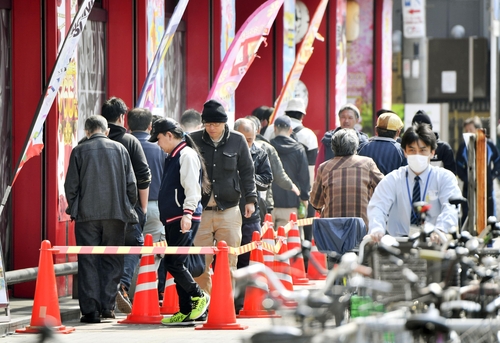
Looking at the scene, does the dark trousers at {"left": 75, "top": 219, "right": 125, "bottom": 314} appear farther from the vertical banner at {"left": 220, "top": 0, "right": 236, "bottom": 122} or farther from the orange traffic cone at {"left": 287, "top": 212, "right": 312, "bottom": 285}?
the vertical banner at {"left": 220, "top": 0, "right": 236, "bottom": 122}

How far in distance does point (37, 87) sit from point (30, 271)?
6.97ft

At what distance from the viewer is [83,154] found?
11.1 metres

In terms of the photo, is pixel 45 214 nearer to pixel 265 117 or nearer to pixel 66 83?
pixel 66 83

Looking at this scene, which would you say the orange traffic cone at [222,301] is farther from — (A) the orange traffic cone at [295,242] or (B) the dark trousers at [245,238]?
(A) the orange traffic cone at [295,242]

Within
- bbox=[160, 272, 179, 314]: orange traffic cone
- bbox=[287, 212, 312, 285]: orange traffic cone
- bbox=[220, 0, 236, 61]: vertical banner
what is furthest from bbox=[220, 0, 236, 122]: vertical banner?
bbox=[160, 272, 179, 314]: orange traffic cone

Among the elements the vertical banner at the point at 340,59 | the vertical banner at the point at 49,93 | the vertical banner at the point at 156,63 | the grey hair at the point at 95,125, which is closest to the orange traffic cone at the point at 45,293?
Result: the vertical banner at the point at 49,93

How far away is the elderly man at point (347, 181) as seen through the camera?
10969 mm

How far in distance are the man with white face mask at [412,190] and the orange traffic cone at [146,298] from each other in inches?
116

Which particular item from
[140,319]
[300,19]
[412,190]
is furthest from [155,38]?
[300,19]

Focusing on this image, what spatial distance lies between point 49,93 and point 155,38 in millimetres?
5542

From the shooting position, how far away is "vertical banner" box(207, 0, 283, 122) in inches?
604

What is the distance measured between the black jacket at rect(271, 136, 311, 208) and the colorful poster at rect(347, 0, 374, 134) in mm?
14540

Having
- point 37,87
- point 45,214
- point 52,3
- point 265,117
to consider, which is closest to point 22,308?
point 45,214

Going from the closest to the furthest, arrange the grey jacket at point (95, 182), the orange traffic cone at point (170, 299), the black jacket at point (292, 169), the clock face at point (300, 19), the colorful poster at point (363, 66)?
1. the grey jacket at point (95, 182)
2. the orange traffic cone at point (170, 299)
3. the black jacket at point (292, 169)
4. the clock face at point (300, 19)
5. the colorful poster at point (363, 66)
